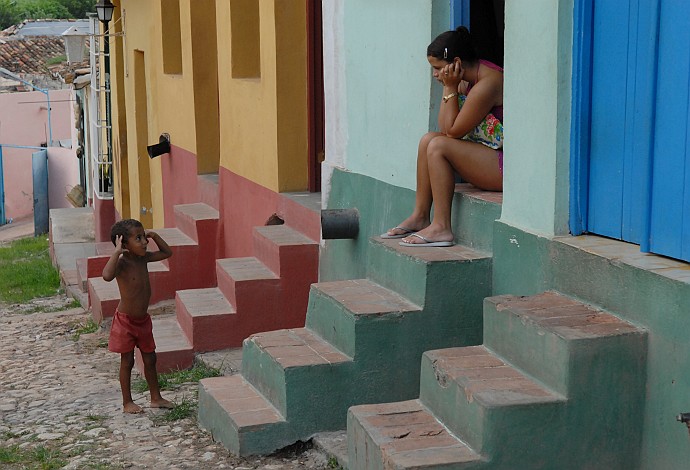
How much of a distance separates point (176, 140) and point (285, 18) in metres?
4.24

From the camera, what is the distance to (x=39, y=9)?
47.5 metres

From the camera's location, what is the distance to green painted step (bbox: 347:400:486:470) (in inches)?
135

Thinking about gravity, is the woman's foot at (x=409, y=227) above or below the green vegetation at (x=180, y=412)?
above

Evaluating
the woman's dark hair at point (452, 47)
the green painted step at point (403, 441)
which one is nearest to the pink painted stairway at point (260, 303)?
the woman's dark hair at point (452, 47)

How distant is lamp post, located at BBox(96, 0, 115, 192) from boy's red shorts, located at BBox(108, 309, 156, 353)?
8.89m

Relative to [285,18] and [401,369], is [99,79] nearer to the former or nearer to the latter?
[285,18]

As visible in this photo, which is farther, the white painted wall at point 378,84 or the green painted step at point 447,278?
the white painted wall at point 378,84

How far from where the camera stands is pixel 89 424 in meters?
5.69

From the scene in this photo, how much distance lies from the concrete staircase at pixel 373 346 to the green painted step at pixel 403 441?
0.61 meters

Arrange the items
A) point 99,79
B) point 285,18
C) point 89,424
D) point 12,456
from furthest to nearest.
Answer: point 99,79 < point 285,18 < point 89,424 < point 12,456

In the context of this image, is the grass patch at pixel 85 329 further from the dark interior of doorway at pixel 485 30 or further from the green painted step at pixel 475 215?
the green painted step at pixel 475 215

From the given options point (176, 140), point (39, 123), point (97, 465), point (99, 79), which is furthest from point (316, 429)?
point (39, 123)

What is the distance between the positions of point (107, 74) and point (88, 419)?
37.9 ft

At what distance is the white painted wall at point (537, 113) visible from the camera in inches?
156
